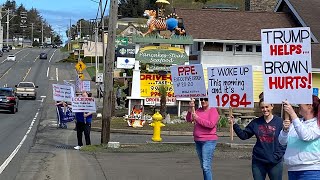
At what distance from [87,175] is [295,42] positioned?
21.5 feet

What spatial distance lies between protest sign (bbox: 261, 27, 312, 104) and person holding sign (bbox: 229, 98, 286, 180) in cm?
78

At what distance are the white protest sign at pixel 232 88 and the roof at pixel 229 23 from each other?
954 inches

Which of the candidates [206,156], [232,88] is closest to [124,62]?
[232,88]

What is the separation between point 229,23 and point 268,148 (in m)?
29.5

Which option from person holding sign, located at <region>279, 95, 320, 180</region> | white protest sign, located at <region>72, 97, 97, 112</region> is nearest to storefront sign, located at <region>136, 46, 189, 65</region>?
white protest sign, located at <region>72, 97, 97, 112</region>

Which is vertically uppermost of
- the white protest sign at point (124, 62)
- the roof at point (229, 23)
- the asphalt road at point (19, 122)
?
the roof at point (229, 23)

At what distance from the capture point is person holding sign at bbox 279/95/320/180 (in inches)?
244

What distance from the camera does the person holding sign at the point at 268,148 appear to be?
7.89m

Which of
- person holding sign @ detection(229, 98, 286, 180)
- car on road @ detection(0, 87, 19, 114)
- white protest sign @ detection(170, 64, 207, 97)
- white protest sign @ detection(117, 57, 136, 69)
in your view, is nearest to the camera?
person holding sign @ detection(229, 98, 286, 180)

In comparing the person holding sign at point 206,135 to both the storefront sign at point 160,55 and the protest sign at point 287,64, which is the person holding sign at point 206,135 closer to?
the protest sign at point 287,64

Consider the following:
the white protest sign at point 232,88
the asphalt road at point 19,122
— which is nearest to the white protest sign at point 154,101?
the asphalt road at point 19,122

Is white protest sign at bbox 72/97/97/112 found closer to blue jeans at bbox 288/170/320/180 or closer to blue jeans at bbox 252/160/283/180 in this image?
blue jeans at bbox 252/160/283/180

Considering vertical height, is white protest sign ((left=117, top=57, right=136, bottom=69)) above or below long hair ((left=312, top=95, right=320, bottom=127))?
above

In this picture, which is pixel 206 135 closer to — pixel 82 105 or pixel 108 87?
pixel 82 105
